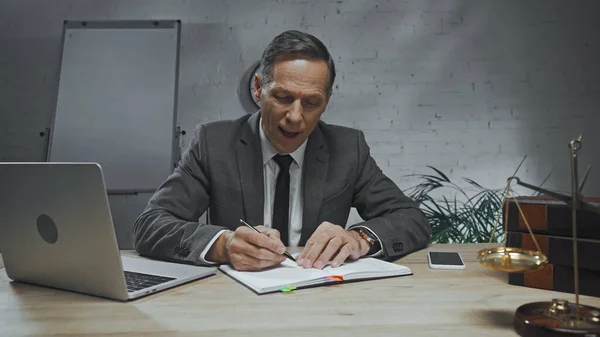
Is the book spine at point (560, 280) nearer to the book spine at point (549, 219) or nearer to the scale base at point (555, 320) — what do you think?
the book spine at point (549, 219)

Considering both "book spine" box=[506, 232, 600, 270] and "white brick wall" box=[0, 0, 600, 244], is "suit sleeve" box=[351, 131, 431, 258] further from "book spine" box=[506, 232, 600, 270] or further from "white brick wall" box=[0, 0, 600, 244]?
"white brick wall" box=[0, 0, 600, 244]

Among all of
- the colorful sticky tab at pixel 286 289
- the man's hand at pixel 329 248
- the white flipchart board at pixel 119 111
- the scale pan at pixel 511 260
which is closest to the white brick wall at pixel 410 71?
the white flipchart board at pixel 119 111

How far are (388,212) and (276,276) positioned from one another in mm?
738

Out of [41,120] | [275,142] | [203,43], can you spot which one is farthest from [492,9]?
[41,120]

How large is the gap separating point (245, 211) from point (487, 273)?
82cm

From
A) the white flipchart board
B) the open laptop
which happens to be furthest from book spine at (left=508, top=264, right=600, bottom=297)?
the white flipchart board

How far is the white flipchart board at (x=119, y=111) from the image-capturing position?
3168 millimetres

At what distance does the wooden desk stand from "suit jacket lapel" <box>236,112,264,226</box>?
626 mm

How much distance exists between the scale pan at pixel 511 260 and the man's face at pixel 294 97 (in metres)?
0.88

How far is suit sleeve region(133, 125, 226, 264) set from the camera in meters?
1.31

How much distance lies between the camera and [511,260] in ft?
2.73

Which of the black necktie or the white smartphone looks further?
the black necktie

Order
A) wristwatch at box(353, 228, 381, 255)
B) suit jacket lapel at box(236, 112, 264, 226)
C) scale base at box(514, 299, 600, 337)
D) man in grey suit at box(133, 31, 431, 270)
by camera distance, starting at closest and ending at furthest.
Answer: scale base at box(514, 299, 600, 337) < wristwatch at box(353, 228, 381, 255) < man in grey suit at box(133, 31, 431, 270) < suit jacket lapel at box(236, 112, 264, 226)

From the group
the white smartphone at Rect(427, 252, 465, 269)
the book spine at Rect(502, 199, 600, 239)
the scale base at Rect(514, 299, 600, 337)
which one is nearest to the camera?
the scale base at Rect(514, 299, 600, 337)
